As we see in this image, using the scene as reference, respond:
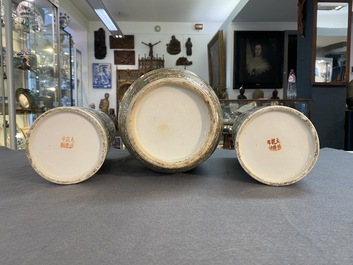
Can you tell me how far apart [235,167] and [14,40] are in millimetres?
2427

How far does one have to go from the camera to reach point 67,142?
2.55ft

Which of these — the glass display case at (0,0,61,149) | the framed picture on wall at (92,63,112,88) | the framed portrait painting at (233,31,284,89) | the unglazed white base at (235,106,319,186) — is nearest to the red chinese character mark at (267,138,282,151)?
the unglazed white base at (235,106,319,186)

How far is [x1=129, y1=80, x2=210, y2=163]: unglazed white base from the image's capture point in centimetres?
77

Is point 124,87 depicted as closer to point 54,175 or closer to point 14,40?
point 14,40

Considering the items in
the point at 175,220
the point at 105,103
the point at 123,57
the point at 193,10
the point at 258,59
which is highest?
the point at 193,10

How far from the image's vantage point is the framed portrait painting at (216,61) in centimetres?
510

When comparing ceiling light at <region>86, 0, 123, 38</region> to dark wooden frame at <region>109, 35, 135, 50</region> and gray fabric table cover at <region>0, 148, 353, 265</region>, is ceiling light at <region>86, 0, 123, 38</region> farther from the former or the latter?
gray fabric table cover at <region>0, 148, 353, 265</region>

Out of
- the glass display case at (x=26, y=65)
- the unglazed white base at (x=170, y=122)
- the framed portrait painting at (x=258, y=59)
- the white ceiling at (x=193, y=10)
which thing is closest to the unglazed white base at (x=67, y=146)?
the unglazed white base at (x=170, y=122)

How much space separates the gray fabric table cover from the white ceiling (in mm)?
3832

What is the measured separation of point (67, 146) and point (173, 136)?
0.93 feet

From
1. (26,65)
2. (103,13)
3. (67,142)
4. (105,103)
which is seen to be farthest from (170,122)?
(105,103)

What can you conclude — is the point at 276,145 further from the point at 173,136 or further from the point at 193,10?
the point at 193,10

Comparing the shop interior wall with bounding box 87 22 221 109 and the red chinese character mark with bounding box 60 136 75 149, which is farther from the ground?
the shop interior wall with bounding box 87 22 221 109

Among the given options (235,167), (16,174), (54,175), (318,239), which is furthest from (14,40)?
(318,239)
